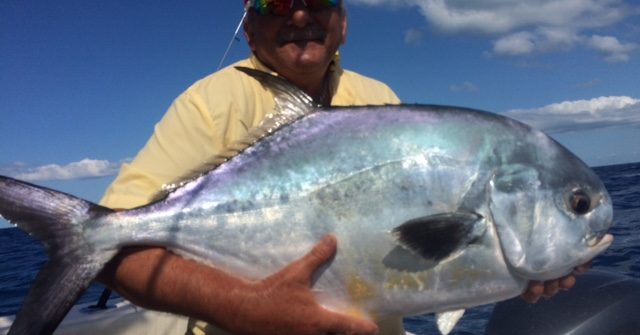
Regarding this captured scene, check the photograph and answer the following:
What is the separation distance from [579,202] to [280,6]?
168 centimetres

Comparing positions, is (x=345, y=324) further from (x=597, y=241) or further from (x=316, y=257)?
(x=597, y=241)

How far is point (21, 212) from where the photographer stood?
2.12 m

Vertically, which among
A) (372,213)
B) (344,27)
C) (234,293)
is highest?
(344,27)

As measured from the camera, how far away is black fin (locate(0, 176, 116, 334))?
2047 millimetres

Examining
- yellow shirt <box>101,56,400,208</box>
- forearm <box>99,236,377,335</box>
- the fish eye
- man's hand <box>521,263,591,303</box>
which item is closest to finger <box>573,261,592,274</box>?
man's hand <box>521,263,591,303</box>

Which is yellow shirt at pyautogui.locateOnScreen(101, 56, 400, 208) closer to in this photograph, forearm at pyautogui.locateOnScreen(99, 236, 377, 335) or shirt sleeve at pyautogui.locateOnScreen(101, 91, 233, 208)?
shirt sleeve at pyautogui.locateOnScreen(101, 91, 233, 208)

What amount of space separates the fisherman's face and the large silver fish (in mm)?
642

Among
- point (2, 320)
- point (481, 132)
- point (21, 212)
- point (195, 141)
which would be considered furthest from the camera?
point (2, 320)

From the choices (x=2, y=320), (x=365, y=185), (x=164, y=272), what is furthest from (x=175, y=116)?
(x=2, y=320)

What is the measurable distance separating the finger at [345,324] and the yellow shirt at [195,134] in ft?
2.40

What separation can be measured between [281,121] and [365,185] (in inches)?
17.7

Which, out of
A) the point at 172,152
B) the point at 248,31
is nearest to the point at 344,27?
the point at 248,31

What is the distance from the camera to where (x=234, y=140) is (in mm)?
2668

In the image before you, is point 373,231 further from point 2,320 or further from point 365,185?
point 2,320
